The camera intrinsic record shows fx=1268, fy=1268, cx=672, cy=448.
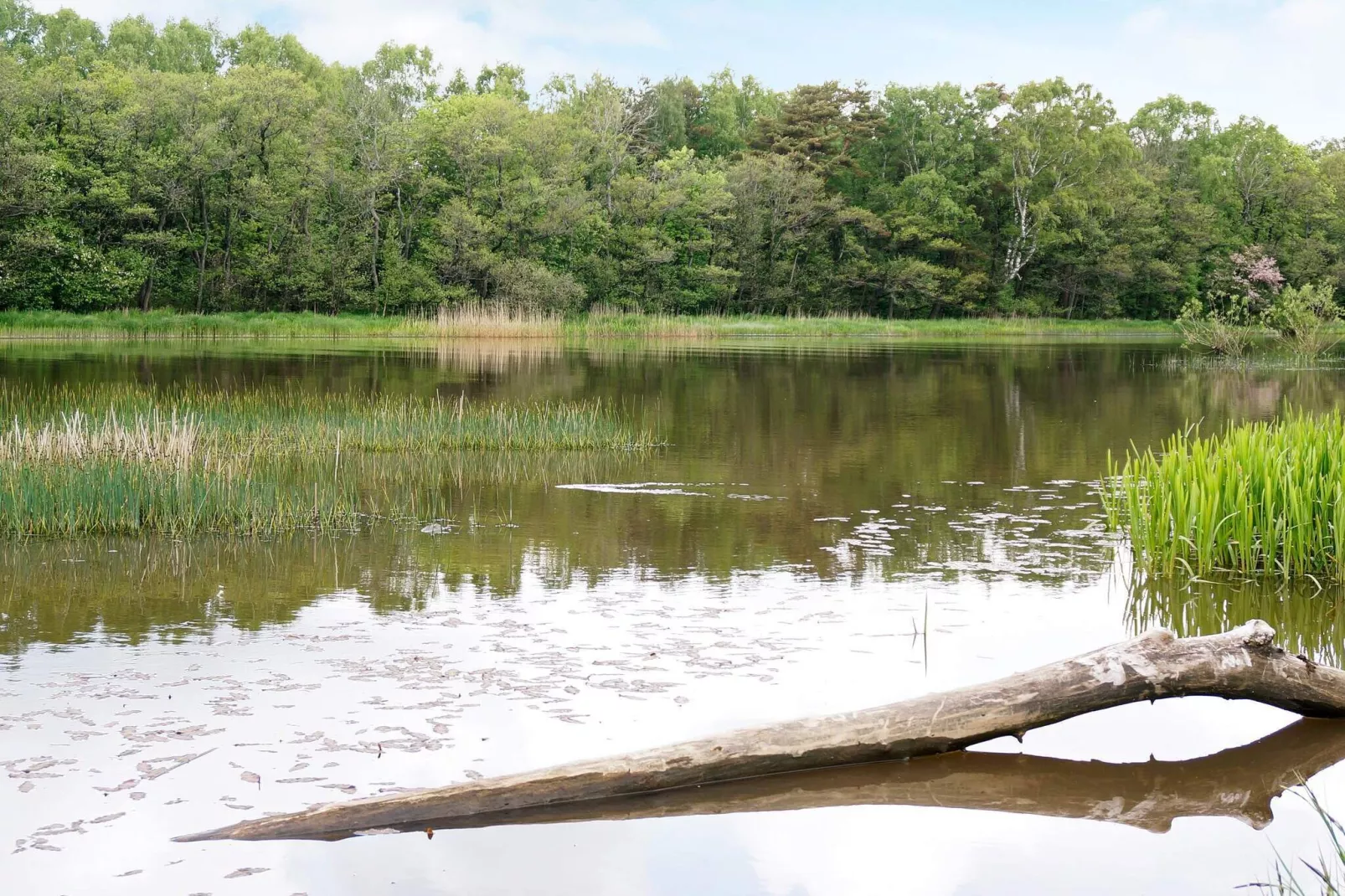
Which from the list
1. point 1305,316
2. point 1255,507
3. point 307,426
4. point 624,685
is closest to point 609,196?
point 1305,316

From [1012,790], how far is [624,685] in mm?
2054

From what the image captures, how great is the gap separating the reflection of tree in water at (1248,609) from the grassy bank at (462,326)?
44469mm

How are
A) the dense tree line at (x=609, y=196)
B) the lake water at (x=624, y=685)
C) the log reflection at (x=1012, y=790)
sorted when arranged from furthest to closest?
the dense tree line at (x=609, y=196)
the log reflection at (x=1012, y=790)
the lake water at (x=624, y=685)

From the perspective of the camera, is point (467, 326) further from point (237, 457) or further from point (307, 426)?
point (237, 457)

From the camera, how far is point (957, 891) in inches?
178

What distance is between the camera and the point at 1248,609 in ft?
27.3

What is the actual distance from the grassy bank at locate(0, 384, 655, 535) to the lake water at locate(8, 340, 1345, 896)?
408 mm

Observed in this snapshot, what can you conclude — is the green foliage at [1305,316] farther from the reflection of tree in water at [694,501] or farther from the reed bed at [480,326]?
the reed bed at [480,326]

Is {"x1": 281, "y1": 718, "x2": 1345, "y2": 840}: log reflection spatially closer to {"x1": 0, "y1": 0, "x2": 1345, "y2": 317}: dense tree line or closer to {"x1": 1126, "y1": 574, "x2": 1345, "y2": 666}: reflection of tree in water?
{"x1": 1126, "y1": 574, "x2": 1345, "y2": 666}: reflection of tree in water

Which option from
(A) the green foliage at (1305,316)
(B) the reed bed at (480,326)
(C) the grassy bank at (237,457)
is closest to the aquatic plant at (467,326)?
(B) the reed bed at (480,326)

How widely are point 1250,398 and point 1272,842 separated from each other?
23.5 m

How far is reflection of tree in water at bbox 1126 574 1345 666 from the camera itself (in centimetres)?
769

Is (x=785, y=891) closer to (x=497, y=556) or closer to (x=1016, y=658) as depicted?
(x=1016, y=658)

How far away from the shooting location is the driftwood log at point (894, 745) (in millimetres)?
4676
